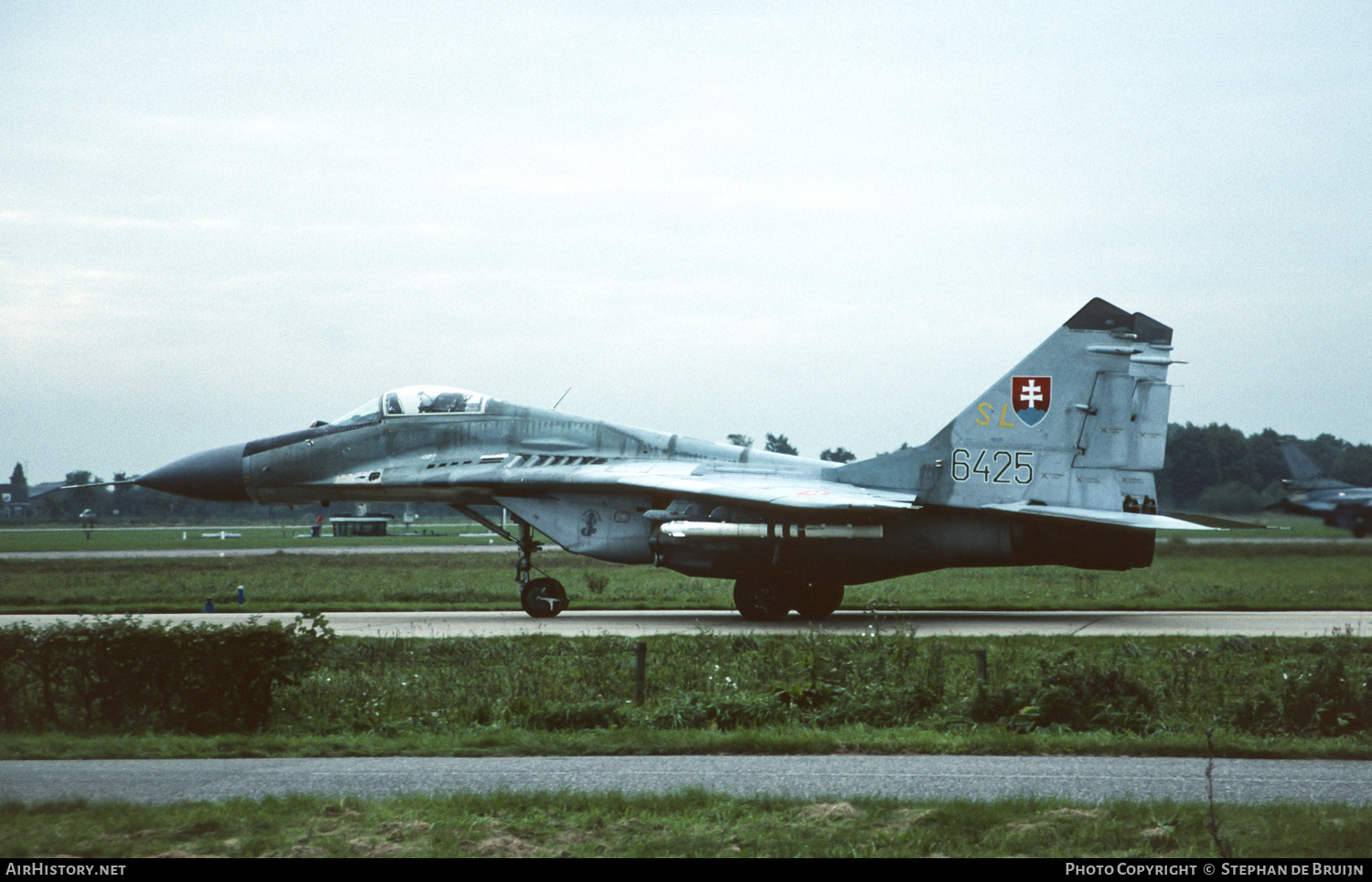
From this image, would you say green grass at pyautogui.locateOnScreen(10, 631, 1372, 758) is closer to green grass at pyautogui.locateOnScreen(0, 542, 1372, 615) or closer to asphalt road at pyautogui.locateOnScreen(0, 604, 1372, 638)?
asphalt road at pyautogui.locateOnScreen(0, 604, 1372, 638)

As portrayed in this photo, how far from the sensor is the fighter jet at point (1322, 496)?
25.9 meters

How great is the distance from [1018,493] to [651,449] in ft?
23.2

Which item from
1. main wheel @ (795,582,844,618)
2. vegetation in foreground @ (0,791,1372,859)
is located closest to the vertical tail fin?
main wheel @ (795,582,844,618)

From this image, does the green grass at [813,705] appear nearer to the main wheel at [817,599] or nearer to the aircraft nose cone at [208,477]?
the main wheel at [817,599]

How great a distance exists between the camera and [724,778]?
29.2ft

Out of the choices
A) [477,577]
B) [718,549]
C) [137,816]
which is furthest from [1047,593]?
[137,816]

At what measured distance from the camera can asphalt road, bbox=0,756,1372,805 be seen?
825 centimetres

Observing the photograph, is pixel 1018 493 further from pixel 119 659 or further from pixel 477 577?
pixel 477 577

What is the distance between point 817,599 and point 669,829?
14934mm

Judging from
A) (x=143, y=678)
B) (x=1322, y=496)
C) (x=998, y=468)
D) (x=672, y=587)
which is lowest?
(x=672, y=587)

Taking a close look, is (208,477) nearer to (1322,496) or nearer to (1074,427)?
(1074,427)

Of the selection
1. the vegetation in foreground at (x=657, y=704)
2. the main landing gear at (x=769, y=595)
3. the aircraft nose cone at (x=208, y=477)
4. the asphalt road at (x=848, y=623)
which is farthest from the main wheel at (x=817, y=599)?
the aircraft nose cone at (x=208, y=477)

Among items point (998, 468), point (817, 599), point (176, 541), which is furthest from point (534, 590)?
point (176, 541)

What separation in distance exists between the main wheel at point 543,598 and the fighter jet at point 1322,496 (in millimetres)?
14086
